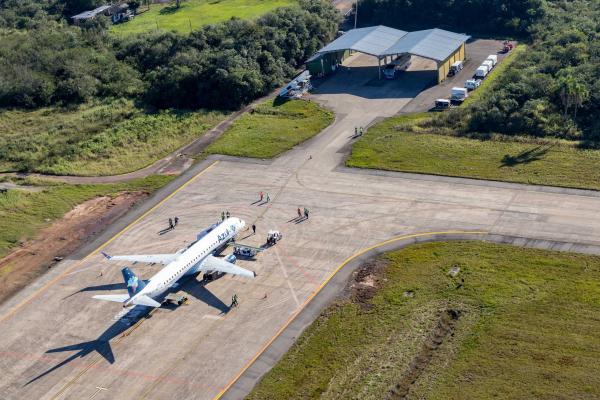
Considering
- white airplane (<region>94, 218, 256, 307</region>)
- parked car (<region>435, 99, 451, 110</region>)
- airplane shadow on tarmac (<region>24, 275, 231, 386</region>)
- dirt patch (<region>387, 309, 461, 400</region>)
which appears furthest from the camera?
parked car (<region>435, 99, 451, 110</region>)

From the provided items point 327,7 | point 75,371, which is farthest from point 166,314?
point 327,7

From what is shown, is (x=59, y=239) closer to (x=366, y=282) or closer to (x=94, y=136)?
(x=94, y=136)

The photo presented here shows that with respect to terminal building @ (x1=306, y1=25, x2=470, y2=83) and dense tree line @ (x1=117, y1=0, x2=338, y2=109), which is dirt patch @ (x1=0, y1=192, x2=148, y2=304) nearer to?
dense tree line @ (x1=117, y1=0, x2=338, y2=109)

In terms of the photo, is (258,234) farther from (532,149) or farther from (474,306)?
(532,149)

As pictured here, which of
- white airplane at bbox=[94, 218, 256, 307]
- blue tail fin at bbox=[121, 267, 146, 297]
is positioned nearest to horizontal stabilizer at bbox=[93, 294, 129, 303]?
white airplane at bbox=[94, 218, 256, 307]

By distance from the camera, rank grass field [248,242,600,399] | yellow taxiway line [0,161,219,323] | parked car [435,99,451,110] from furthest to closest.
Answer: parked car [435,99,451,110], yellow taxiway line [0,161,219,323], grass field [248,242,600,399]

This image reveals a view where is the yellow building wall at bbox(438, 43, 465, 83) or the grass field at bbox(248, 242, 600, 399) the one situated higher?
the yellow building wall at bbox(438, 43, 465, 83)

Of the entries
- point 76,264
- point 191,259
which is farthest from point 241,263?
point 76,264
